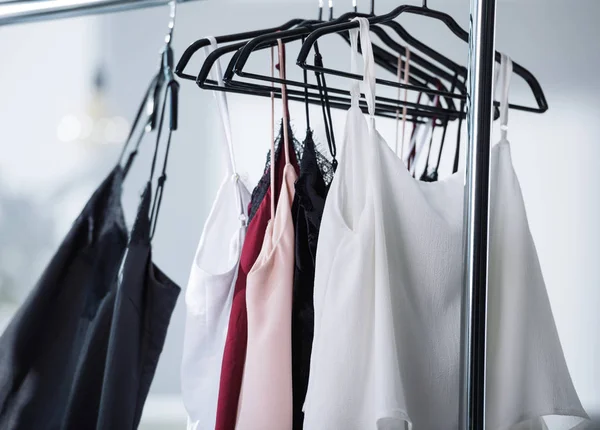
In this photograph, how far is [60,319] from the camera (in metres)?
0.77

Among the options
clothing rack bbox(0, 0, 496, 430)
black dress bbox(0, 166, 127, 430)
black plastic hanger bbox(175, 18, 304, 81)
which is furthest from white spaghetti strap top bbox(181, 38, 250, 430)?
clothing rack bbox(0, 0, 496, 430)

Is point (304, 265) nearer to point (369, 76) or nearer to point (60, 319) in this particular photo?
point (369, 76)

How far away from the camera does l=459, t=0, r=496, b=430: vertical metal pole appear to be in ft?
1.65

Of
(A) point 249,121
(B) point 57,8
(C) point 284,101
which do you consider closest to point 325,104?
(C) point 284,101

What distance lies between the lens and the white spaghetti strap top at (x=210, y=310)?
708 millimetres

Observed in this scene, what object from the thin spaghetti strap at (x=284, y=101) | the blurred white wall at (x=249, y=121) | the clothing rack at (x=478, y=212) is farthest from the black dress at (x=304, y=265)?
the blurred white wall at (x=249, y=121)

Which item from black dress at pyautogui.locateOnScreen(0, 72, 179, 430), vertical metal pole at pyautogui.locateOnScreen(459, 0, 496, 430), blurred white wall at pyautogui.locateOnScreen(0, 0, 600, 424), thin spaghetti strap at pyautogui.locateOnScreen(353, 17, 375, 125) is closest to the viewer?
vertical metal pole at pyautogui.locateOnScreen(459, 0, 496, 430)

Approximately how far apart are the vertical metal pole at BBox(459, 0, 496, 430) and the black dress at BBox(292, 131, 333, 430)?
189mm

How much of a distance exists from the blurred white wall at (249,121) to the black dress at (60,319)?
31.3 inches

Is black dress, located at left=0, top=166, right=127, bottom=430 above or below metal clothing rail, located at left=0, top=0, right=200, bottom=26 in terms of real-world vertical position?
below

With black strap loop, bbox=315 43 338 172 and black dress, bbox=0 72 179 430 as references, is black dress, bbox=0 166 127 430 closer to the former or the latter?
black dress, bbox=0 72 179 430

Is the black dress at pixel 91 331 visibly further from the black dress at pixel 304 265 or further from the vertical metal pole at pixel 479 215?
the vertical metal pole at pixel 479 215

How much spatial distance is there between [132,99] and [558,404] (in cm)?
141

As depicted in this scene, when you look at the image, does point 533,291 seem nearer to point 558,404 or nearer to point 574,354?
point 558,404
